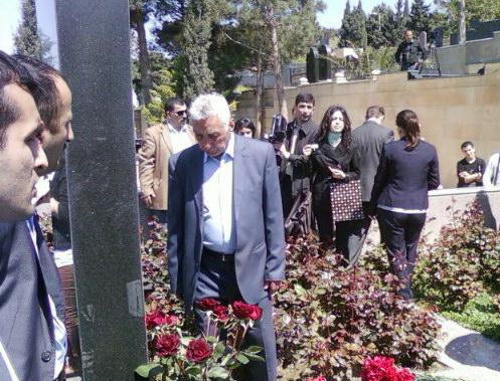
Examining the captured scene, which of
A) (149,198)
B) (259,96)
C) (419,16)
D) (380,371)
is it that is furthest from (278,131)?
(419,16)

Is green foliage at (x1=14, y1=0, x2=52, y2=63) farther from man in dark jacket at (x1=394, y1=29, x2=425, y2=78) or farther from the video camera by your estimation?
man in dark jacket at (x1=394, y1=29, x2=425, y2=78)

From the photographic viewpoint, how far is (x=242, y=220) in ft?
9.91

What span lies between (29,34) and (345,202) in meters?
3.31

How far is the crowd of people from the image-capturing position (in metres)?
1.37

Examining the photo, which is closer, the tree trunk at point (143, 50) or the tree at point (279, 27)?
the tree at point (279, 27)

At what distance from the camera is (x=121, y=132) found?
242 cm

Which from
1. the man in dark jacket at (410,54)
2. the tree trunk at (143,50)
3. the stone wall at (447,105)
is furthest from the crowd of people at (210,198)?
the tree trunk at (143,50)

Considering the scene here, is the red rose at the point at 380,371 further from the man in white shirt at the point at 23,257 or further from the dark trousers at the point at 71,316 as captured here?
the dark trousers at the point at 71,316

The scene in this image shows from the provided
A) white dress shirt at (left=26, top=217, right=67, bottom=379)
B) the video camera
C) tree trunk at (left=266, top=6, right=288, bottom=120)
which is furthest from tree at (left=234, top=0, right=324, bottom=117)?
white dress shirt at (left=26, top=217, right=67, bottom=379)

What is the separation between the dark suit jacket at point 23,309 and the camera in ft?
4.55

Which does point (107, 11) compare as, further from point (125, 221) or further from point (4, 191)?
point (4, 191)

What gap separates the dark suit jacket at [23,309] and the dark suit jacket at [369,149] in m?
4.50

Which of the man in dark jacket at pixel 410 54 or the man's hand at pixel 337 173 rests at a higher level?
the man in dark jacket at pixel 410 54

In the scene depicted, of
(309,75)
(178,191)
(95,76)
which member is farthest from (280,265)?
(309,75)
